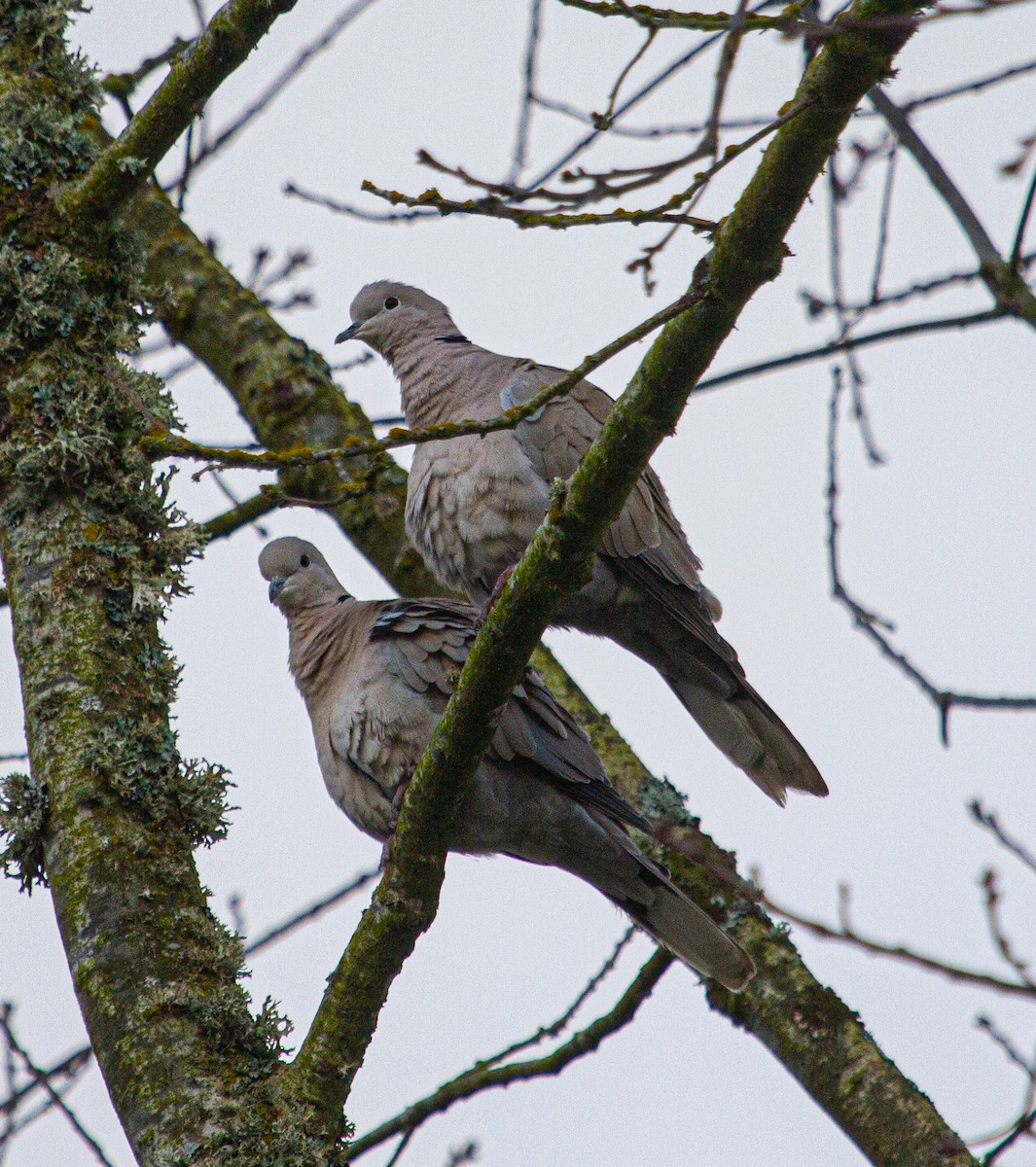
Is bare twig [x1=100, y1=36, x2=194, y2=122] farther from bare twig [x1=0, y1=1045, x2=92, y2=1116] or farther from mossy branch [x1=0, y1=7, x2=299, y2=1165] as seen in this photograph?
bare twig [x1=0, y1=1045, x2=92, y2=1116]

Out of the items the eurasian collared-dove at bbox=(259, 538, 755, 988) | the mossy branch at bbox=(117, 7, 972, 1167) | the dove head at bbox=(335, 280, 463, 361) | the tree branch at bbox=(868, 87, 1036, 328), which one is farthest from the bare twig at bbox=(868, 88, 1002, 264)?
the dove head at bbox=(335, 280, 463, 361)

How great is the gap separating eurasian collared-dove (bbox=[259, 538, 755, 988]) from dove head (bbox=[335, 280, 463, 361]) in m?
1.38

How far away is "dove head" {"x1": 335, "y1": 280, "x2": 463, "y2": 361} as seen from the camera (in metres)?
4.76

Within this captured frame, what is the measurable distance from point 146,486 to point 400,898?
3.75 feet

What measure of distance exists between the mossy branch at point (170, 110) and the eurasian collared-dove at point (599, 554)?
1.14m

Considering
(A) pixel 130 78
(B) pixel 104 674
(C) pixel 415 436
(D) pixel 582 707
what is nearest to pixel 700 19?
(C) pixel 415 436

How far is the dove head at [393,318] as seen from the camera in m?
4.76

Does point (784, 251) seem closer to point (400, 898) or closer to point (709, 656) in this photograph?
point (400, 898)

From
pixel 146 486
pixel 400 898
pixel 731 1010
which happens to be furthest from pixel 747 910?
pixel 146 486

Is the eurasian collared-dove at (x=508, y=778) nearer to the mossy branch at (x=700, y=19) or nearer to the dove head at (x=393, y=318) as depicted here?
the dove head at (x=393, y=318)

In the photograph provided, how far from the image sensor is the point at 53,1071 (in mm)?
3799

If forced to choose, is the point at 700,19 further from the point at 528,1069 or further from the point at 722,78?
the point at 528,1069

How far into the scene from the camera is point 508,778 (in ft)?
11.7

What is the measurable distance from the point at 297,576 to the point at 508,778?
133cm
